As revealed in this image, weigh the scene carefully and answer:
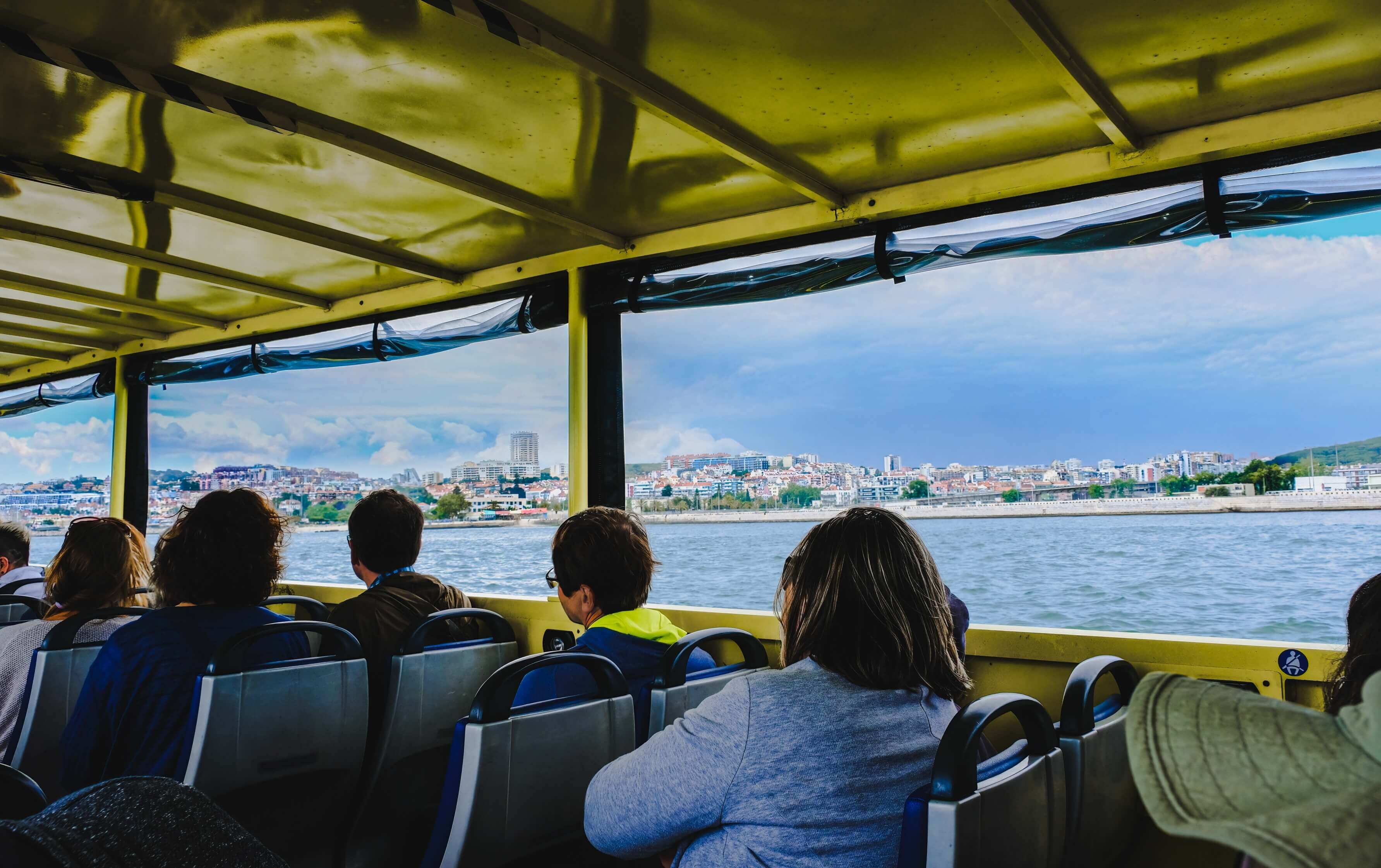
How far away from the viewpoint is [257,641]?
229 cm

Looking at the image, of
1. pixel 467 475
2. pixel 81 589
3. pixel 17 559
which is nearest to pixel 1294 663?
pixel 81 589

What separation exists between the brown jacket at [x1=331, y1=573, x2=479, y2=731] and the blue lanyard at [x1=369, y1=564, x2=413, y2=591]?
17mm

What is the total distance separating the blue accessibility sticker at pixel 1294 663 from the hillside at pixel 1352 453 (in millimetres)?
1533

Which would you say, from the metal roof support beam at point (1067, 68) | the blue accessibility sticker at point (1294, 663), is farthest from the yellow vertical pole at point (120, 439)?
the blue accessibility sticker at point (1294, 663)

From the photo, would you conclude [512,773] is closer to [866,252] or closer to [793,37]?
[793,37]

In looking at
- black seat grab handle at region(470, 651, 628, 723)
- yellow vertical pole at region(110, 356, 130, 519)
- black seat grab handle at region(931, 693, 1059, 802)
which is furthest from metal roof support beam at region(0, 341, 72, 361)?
black seat grab handle at region(931, 693, 1059, 802)

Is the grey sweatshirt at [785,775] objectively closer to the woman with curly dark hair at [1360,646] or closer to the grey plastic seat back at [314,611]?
the woman with curly dark hair at [1360,646]

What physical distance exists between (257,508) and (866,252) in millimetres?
2267

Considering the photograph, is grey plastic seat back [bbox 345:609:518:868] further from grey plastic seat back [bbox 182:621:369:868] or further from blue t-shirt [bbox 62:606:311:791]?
blue t-shirt [bbox 62:606:311:791]

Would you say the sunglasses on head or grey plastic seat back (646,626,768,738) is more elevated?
the sunglasses on head

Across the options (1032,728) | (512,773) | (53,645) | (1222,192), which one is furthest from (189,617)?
(1222,192)

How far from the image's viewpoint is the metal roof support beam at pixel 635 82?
6.32 feet

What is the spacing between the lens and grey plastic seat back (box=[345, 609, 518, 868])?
2.36 meters

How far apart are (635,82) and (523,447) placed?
33309 mm
